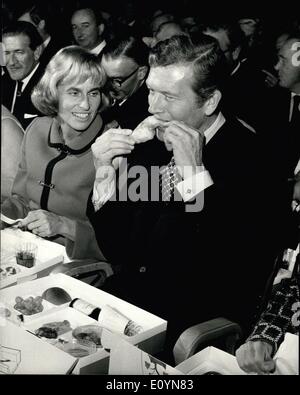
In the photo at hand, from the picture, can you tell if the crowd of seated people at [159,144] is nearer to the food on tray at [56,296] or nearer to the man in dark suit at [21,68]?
the man in dark suit at [21,68]

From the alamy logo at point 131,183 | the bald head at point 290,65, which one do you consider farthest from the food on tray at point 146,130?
the bald head at point 290,65

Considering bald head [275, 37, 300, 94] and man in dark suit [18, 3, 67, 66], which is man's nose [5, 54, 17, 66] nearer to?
man in dark suit [18, 3, 67, 66]

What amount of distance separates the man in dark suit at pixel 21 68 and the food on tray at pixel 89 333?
989 mm

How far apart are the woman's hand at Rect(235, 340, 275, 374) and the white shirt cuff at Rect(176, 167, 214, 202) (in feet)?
1.87

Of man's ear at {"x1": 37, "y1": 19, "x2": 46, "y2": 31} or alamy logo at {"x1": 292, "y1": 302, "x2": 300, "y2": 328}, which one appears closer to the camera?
alamy logo at {"x1": 292, "y1": 302, "x2": 300, "y2": 328}

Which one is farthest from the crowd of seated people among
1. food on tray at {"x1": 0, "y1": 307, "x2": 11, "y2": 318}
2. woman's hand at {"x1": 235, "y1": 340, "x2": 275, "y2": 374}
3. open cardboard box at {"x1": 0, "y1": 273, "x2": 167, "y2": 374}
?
food on tray at {"x1": 0, "y1": 307, "x2": 11, "y2": 318}

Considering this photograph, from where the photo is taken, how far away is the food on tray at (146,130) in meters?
1.97

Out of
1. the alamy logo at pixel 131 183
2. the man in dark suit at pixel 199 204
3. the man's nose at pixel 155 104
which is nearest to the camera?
the man in dark suit at pixel 199 204

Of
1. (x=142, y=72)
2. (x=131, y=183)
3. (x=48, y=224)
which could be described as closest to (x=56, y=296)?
(x=48, y=224)

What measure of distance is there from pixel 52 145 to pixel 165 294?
84 cm

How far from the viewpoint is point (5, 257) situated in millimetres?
2195

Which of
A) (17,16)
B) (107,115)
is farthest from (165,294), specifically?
(17,16)

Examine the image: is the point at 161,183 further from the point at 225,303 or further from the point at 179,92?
the point at 225,303

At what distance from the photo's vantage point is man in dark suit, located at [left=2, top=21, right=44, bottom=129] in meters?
2.20
